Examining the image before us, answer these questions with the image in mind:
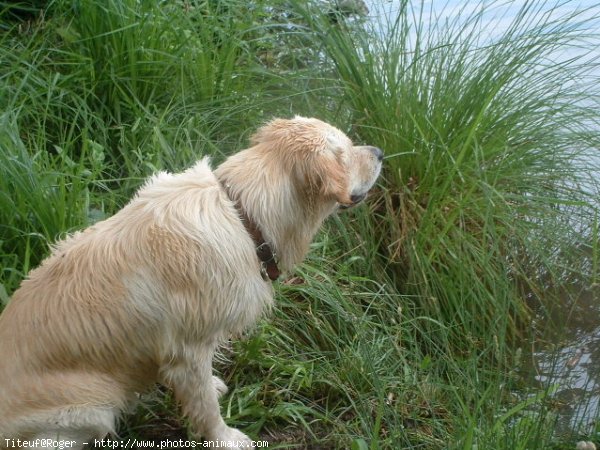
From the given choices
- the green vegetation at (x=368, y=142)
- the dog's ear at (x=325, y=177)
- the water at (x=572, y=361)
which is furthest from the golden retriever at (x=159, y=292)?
the water at (x=572, y=361)

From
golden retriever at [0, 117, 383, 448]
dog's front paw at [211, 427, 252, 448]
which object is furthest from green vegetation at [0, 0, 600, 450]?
golden retriever at [0, 117, 383, 448]

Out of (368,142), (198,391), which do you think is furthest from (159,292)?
(368,142)

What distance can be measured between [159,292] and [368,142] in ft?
6.81

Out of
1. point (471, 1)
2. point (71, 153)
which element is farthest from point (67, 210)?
point (471, 1)

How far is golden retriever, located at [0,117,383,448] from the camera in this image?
9.12 feet

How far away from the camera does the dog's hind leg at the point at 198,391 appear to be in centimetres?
293

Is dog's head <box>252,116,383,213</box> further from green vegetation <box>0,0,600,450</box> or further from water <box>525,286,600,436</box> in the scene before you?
water <box>525,286,600,436</box>

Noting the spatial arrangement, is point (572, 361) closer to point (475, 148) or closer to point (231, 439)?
point (475, 148)

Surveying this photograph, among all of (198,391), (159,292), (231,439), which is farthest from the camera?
(231,439)

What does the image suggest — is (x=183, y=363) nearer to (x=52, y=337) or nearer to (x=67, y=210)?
(x=52, y=337)

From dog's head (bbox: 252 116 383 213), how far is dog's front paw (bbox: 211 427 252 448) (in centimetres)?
99

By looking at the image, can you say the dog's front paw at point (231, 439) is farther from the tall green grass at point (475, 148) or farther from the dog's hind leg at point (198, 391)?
the tall green grass at point (475, 148)

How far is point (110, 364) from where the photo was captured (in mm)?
2889

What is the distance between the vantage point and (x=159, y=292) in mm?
2838
